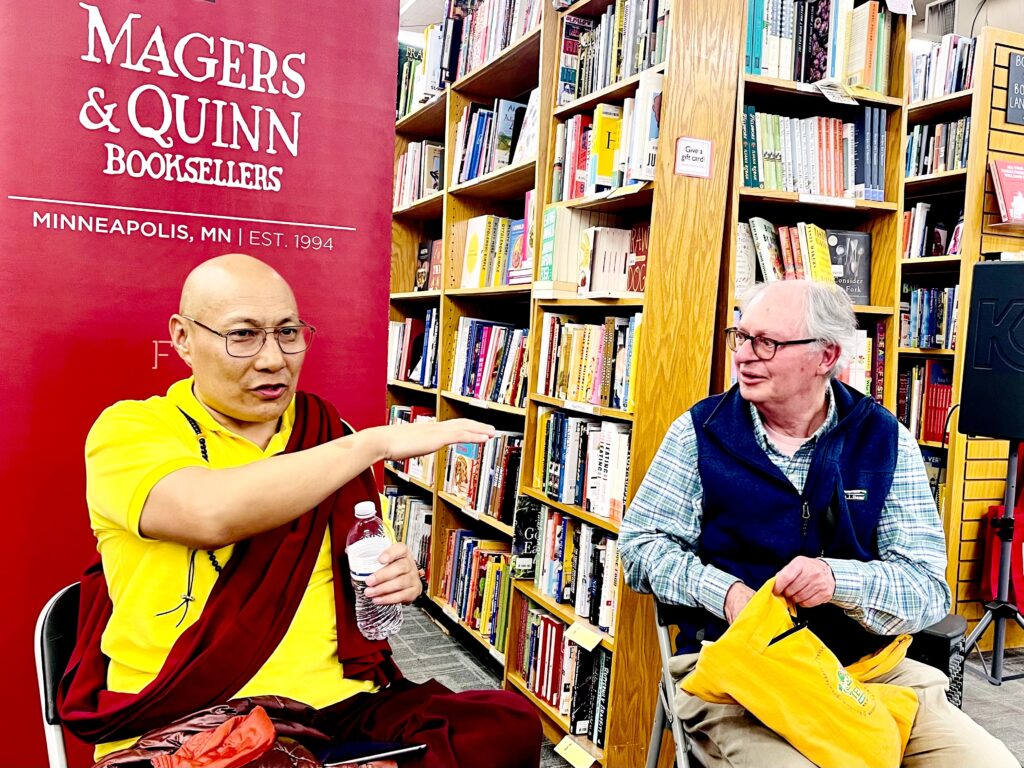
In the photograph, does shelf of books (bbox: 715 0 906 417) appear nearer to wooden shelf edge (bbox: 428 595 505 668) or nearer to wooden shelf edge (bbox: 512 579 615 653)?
wooden shelf edge (bbox: 512 579 615 653)

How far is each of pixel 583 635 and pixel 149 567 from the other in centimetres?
142

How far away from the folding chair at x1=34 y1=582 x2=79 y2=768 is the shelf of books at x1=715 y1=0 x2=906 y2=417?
1740mm

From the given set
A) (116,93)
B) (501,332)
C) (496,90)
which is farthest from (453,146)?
→ (116,93)

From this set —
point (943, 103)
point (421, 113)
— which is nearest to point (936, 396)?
point (943, 103)

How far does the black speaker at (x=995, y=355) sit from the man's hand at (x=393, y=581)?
261 cm

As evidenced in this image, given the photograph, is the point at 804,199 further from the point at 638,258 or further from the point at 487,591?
the point at 487,591

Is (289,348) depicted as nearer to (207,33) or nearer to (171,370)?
(171,370)

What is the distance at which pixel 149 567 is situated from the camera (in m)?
1.44

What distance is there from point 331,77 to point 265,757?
152cm

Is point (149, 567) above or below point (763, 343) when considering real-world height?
below

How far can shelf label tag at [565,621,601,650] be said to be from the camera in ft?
7.95

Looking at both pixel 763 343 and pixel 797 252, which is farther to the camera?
pixel 797 252

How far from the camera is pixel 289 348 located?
61.6 inches

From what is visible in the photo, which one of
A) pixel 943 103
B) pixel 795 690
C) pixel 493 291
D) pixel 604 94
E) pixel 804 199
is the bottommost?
pixel 795 690
